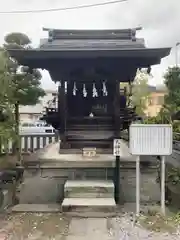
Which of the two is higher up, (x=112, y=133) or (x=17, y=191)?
(x=112, y=133)

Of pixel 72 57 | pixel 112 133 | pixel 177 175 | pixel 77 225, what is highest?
pixel 72 57

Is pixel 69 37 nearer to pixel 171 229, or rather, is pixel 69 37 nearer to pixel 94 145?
pixel 94 145

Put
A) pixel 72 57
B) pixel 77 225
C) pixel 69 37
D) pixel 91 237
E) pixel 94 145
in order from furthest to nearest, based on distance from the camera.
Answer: pixel 69 37
pixel 94 145
pixel 72 57
pixel 77 225
pixel 91 237

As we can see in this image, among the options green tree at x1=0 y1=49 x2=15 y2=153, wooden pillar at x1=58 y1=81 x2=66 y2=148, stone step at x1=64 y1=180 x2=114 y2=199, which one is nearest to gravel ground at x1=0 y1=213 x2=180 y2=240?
stone step at x1=64 y1=180 x2=114 y2=199

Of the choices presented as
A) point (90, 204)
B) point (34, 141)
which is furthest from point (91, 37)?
point (90, 204)

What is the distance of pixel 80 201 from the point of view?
234 inches

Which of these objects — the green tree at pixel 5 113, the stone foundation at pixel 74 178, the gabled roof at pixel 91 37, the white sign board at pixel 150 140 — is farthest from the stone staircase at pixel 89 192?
the gabled roof at pixel 91 37

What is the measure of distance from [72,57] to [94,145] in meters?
2.75

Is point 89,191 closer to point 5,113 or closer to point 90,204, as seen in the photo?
point 90,204

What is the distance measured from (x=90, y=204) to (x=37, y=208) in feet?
3.33

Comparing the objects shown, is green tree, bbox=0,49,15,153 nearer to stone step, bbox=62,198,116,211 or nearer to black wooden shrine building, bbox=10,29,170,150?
black wooden shrine building, bbox=10,29,170,150

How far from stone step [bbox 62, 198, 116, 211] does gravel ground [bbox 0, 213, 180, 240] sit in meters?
0.24

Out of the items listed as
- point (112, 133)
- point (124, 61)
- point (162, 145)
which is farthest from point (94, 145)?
point (162, 145)

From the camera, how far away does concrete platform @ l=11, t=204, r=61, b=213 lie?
19.1ft
